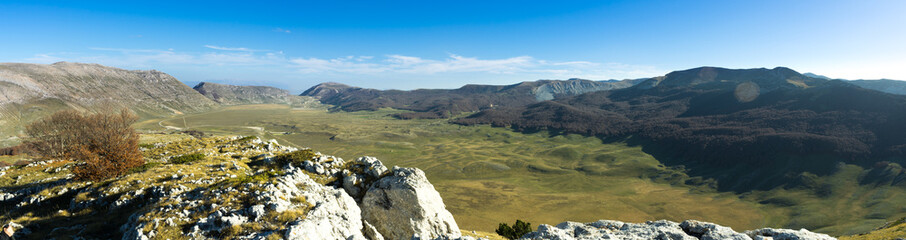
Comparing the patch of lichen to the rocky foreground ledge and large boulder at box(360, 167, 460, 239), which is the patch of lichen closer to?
the rocky foreground ledge

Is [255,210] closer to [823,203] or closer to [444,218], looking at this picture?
[444,218]

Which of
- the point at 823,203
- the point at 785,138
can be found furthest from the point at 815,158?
the point at 823,203

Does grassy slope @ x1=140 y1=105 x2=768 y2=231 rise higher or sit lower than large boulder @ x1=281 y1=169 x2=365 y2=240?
lower

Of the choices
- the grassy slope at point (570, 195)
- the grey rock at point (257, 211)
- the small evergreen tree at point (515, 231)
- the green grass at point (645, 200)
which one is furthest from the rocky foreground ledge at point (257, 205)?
the grassy slope at point (570, 195)

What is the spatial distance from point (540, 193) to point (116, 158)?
13140 cm

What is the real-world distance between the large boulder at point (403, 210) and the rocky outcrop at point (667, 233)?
11.4 meters

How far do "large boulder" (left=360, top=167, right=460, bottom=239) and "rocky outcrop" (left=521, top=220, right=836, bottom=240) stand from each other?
450 inches

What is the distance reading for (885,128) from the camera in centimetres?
17750

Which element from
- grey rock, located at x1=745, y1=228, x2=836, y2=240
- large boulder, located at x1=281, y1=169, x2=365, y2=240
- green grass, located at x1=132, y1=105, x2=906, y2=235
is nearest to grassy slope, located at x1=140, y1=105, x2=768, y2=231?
green grass, located at x1=132, y1=105, x2=906, y2=235

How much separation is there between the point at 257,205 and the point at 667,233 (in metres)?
33.3

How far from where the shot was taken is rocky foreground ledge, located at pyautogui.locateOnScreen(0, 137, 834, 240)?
72.0ft

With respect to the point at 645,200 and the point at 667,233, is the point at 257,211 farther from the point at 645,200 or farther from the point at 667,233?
the point at 645,200

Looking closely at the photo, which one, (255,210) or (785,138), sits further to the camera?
(785,138)

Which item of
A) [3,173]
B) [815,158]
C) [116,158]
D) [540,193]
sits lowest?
[540,193]
